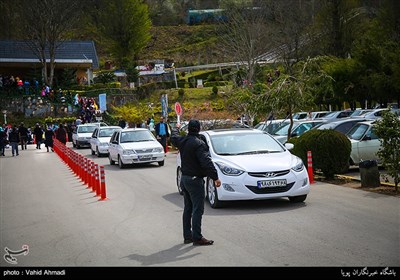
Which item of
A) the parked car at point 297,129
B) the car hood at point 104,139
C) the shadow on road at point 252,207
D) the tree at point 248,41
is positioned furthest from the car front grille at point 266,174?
the tree at point 248,41

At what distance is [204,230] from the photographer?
9.62 metres

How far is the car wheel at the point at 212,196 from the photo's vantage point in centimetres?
1173

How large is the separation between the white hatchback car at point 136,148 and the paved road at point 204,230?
6.53 m

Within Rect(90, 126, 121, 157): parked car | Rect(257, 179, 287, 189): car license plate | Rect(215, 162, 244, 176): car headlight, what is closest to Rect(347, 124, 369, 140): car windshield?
Rect(257, 179, 287, 189): car license plate

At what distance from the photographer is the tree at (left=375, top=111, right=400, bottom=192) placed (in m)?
12.9

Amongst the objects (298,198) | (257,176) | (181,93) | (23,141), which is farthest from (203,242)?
(181,93)

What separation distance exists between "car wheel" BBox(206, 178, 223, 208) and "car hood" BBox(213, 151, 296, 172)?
54cm

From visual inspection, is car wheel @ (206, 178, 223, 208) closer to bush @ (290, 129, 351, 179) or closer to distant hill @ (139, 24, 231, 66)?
bush @ (290, 129, 351, 179)

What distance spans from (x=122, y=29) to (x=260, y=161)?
77.1 meters

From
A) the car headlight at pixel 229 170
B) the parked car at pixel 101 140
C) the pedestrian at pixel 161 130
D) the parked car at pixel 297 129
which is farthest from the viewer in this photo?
the parked car at pixel 101 140

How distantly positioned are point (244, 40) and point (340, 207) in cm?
3493

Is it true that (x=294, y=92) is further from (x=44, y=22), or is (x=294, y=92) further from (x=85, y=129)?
(x=44, y=22)

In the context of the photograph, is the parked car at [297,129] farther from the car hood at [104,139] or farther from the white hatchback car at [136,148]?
the car hood at [104,139]
